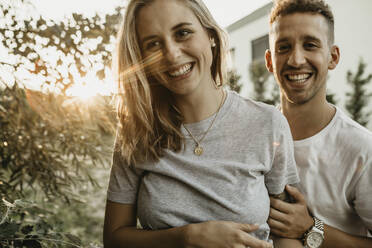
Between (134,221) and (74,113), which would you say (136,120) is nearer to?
(134,221)

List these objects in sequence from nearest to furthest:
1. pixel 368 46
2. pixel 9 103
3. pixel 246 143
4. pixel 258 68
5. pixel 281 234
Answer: pixel 246 143
pixel 281 234
pixel 9 103
pixel 368 46
pixel 258 68

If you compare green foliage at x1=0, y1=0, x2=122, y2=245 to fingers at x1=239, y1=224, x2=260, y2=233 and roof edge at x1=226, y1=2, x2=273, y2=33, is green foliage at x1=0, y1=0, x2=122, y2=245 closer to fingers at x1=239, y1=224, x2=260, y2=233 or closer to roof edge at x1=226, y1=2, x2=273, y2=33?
fingers at x1=239, y1=224, x2=260, y2=233

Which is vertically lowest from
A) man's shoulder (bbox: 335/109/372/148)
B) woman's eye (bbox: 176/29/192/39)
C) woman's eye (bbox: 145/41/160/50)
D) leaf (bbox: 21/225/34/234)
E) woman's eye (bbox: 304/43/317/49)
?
leaf (bbox: 21/225/34/234)

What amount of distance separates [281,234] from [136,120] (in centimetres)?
97

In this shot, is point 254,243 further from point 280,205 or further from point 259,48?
point 259,48

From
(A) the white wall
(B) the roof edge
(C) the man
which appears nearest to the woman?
(C) the man

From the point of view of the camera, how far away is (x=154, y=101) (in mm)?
1777

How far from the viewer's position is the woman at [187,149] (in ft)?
4.70

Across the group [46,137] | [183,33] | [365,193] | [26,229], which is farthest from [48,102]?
[365,193]

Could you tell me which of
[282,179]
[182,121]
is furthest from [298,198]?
[182,121]

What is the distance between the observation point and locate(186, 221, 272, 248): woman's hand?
133 cm

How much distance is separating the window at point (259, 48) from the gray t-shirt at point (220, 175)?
10.9 metres

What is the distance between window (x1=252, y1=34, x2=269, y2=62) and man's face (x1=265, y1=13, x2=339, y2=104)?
407 inches

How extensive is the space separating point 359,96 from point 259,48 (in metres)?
4.87
